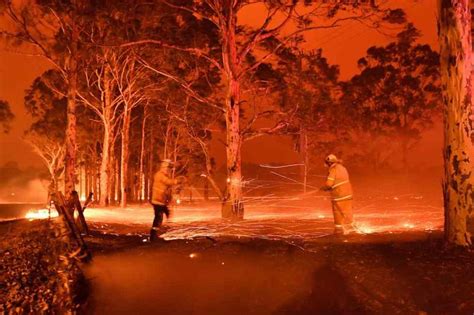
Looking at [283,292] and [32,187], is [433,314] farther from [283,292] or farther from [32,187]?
[32,187]

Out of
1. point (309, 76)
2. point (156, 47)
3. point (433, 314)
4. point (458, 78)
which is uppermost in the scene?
point (156, 47)

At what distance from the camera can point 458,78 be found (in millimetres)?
9148

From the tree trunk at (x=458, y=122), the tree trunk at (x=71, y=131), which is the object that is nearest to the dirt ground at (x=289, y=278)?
the tree trunk at (x=458, y=122)

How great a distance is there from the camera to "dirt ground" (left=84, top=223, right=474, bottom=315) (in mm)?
7473

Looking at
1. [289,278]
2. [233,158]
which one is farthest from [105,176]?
[289,278]

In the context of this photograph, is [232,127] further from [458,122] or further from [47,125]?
[47,125]

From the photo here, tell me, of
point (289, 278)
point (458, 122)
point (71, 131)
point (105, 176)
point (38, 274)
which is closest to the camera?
point (289, 278)

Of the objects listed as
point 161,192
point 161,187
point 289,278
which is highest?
point 161,187

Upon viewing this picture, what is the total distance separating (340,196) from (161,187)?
3937 millimetres

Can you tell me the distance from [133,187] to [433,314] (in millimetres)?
44494

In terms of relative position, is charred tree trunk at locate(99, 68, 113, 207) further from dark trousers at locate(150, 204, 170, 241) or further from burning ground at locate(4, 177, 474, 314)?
burning ground at locate(4, 177, 474, 314)

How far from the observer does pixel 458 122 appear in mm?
9094

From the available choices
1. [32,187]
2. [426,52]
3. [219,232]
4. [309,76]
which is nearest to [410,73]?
[426,52]

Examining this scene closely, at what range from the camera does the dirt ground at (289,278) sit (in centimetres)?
747
